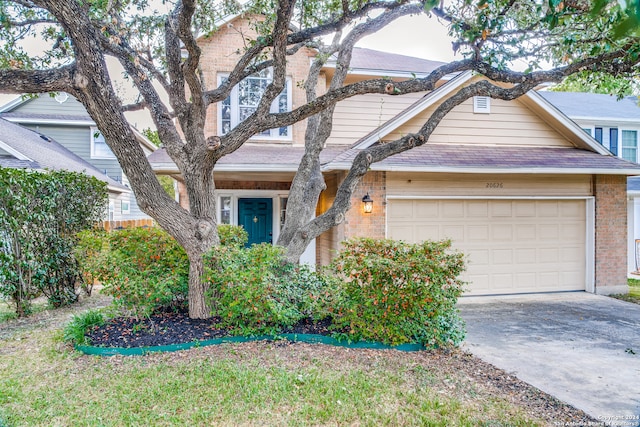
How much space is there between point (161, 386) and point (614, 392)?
4.47m

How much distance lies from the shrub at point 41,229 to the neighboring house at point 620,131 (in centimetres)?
1455

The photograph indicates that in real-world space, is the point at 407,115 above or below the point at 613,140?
below

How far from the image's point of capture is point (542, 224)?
9078mm

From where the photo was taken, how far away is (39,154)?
485 inches

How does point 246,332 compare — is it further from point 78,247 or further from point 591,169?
point 591,169

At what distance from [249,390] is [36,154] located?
39.6 ft

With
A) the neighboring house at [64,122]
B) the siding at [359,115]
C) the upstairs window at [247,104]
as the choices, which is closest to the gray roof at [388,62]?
the siding at [359,115]

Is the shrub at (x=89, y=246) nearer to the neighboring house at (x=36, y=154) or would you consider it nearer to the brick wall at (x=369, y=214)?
the neighboring house at (x=36, y=154)

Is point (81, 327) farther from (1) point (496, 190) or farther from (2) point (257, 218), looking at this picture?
(1) point (496, 190)

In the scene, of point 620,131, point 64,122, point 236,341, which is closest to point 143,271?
point 236,341

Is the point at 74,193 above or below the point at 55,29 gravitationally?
below

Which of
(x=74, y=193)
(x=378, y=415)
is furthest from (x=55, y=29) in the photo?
(x=378, y=415)

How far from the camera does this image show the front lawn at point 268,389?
335cm

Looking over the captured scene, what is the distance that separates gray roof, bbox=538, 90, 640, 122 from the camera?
547 inches
